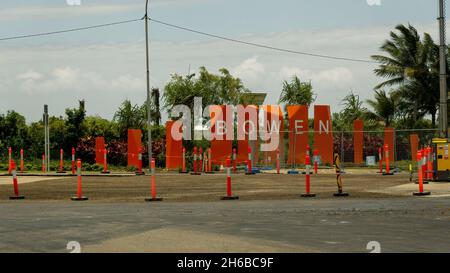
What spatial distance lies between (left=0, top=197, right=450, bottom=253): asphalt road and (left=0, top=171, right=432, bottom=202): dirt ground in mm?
3063

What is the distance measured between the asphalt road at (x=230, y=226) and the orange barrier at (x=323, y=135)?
29029 mm

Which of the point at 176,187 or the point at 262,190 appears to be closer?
the point at 262,190

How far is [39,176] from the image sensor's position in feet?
125

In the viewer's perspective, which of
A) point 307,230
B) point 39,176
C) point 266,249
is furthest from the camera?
point 39,176

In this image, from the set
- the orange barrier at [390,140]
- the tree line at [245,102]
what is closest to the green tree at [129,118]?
the tree line at [245,102]

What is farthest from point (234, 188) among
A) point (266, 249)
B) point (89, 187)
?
point (266, 249)

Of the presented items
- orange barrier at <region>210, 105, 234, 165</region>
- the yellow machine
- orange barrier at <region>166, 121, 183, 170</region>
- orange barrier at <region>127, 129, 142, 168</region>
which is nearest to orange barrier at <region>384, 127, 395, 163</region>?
orange barrier at <region>210, 105, 234, 165</region>

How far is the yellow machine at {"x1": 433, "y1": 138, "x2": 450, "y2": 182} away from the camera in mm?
30562

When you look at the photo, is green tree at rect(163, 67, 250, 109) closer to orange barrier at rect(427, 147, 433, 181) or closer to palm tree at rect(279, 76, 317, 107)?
palm tree at rect(279, 76, 317, 107)

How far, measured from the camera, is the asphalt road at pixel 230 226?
40.8 ft

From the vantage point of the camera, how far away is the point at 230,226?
50.0 ft

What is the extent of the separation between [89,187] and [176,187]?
3.20 m

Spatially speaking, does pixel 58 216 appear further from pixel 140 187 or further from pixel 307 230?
pixel 140 187

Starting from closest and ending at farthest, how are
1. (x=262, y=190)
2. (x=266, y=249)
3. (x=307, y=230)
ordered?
1. (x=266, y=249)
2. (x=307, y=230)
3. (x=262, y=190)
